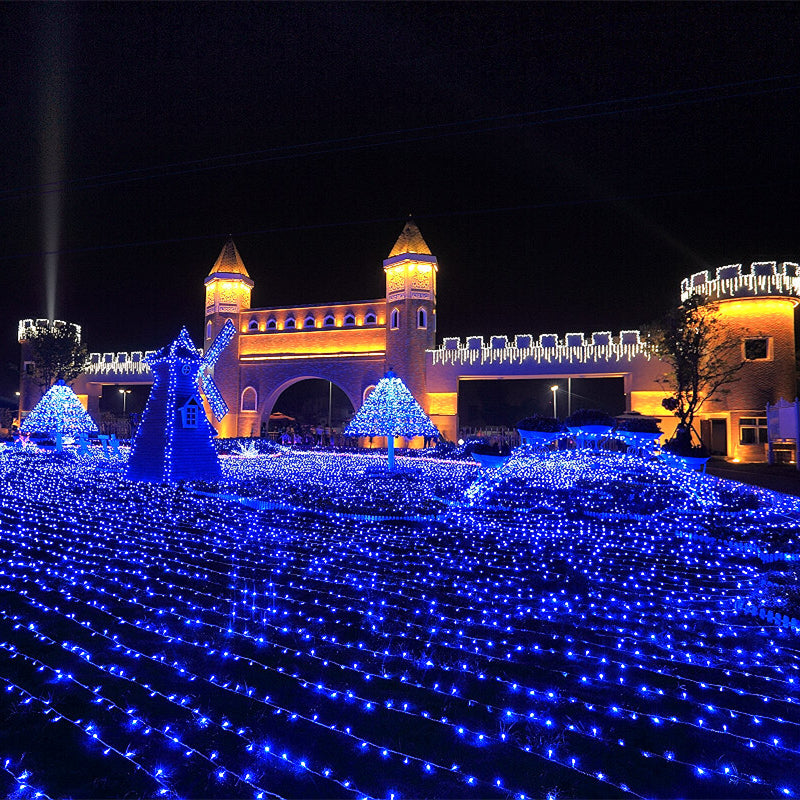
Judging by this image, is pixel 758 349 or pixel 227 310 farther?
pixel 227 310

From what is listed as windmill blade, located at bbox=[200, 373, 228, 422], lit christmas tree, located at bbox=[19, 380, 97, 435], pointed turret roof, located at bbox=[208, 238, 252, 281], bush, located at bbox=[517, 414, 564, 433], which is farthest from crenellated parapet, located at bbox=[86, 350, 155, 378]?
bush, located at bbox=[517, 414, 564, 433]

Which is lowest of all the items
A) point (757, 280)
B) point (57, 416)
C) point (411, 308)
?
point (57, 416)

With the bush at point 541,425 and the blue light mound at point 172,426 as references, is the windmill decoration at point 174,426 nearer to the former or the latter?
the blue light mound at point 172,426

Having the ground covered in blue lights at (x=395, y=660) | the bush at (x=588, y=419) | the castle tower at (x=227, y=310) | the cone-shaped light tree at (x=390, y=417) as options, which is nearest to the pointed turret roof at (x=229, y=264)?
the castle tower at (x=227, y=310)

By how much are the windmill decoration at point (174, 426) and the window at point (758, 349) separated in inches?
884

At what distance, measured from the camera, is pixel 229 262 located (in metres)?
30.2

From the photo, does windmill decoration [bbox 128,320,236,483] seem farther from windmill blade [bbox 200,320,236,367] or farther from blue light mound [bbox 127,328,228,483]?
windmill blade [bbox 200,320,236,367]

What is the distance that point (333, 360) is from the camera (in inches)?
1116

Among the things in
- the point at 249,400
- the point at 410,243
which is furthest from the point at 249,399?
the point at 410,243

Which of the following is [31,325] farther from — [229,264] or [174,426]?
[174,426]

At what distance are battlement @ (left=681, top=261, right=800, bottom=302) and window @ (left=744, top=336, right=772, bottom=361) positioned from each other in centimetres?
193

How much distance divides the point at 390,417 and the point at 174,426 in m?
5.56

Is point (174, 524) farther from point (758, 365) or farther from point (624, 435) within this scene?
point (758, 365)

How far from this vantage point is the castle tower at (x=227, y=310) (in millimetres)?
29594
